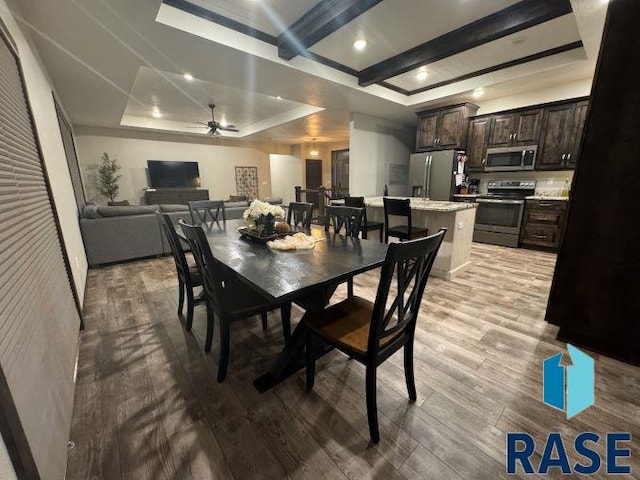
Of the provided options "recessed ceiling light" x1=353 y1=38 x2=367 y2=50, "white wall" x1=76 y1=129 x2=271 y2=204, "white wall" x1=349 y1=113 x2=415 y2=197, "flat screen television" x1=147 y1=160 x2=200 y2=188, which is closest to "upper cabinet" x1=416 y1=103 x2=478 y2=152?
"white wall" x1=349 y1=113 x2=415 y2=197

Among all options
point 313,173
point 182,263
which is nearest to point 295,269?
point 182,263

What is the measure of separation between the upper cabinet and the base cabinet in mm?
1597

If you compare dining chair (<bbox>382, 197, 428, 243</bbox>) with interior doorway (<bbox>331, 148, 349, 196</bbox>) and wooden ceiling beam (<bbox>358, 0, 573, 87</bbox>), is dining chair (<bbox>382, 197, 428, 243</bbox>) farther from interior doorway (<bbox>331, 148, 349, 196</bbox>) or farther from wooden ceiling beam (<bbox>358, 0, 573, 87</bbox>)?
interior doorway (<bbox>331, 148, 349, 196</bbox>)

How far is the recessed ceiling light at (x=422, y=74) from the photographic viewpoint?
12.0 feet

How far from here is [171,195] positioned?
7.12 metres

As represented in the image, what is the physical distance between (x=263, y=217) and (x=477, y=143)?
4527 millimetres

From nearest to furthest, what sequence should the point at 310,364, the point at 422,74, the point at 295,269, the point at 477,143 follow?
the point at 295,269 → the point at 310,364 → the point at 422,74 → the point at 477,143

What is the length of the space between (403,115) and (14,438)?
240 inches

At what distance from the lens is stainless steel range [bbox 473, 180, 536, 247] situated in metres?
4.34

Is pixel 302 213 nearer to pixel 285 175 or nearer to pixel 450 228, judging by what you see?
pixel 450 228

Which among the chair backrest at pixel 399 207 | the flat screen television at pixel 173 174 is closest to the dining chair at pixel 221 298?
the chair backrest at pixel 399 207

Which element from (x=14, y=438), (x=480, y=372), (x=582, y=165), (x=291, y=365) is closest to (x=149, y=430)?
(x=14, y=438)

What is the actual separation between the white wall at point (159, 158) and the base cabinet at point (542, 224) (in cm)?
751

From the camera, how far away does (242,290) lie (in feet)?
5.86
